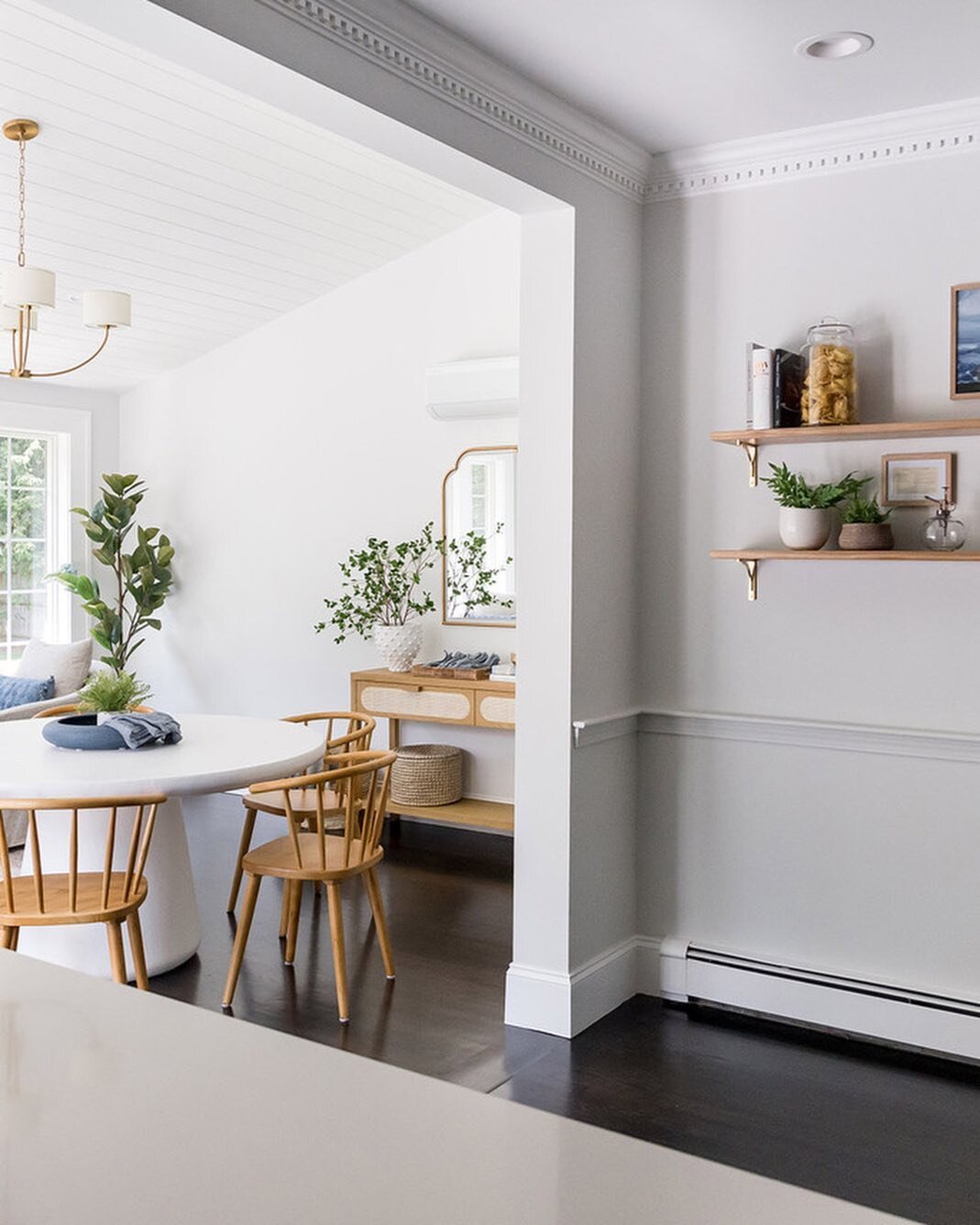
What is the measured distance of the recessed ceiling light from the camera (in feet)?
8.90

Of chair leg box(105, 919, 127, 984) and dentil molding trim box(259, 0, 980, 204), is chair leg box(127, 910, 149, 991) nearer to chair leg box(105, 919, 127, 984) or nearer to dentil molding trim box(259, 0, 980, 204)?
chair leg box(105, 919, 127, 984)

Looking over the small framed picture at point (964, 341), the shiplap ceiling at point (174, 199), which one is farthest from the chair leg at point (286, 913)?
the shiplap ceiling at point (174, 199)

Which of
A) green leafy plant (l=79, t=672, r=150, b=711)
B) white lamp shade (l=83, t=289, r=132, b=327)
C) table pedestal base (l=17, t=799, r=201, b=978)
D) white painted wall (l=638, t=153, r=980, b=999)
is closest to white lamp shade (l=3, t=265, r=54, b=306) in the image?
white lamp shade (l=83, t=289, r=132, b=327)

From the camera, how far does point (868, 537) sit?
3.14 m

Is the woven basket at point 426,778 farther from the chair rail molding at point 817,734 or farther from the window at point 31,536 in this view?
the window at point 31,536

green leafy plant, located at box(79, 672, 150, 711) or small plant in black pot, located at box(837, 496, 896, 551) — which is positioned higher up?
small plant in black pot, located at box(837, 496, 896, 551)

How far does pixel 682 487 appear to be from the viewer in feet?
11.9

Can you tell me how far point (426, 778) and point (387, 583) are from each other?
1.02m

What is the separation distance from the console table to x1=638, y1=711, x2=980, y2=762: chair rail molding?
5.40 ft

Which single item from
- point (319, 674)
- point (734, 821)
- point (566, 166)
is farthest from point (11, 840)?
point (566, 166)

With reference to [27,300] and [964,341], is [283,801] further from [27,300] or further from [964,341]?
[964,341]

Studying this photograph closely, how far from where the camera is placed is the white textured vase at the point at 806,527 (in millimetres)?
3242

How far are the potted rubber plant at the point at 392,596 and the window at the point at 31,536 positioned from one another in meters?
2.04

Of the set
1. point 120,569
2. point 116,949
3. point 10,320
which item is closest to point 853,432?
point 116,949
